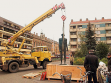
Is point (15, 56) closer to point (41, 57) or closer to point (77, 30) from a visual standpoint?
point (41, 57)

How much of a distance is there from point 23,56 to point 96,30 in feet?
140

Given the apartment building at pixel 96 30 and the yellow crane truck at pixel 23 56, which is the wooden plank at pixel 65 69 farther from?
the apartment building at pixel 96 30

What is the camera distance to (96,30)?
49.4 meters

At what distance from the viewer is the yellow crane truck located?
11148 millimetres

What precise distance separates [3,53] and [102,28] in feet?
148

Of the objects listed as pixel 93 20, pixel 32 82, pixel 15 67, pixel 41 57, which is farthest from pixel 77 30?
pixel 32 82

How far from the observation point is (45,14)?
13633 millimetres

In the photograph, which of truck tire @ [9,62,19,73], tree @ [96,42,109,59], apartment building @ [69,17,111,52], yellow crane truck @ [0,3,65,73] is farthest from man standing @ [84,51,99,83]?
apartment building @ [69,17,111,52]

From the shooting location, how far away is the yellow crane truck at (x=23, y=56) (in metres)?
11.1

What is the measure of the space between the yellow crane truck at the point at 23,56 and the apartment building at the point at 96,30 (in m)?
33.7

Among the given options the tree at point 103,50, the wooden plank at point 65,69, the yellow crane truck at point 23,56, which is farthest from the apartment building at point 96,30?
the wooden plank at point 65,69

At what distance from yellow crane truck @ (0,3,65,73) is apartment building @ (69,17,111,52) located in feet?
111

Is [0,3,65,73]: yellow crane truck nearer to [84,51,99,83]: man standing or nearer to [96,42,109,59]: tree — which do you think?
[84,51,99,83]: man standing

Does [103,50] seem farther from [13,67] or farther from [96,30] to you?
[96,30]
